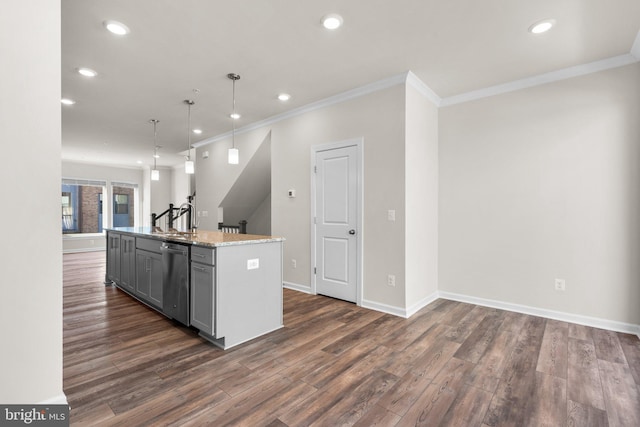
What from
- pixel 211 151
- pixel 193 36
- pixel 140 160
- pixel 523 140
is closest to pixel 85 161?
pixel 140 160

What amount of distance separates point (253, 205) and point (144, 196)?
18.1 ft

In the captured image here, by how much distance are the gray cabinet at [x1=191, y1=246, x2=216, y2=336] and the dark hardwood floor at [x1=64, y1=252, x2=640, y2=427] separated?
8.1 inches

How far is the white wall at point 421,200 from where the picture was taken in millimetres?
3609

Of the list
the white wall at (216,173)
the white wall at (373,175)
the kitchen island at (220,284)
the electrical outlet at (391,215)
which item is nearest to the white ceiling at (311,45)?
the white wall at (373,175)

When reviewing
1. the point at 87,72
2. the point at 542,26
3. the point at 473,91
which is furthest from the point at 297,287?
the point at 542,26

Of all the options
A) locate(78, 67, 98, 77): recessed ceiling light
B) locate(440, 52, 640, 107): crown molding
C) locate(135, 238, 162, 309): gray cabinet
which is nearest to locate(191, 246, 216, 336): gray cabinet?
locate(135, 238, 162, 309): gray cabinet

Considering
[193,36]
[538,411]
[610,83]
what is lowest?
[538,411]

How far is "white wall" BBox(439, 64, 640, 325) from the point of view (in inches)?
123

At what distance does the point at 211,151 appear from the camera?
6711 millimetres

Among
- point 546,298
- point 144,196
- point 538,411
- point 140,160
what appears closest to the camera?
point 538,411

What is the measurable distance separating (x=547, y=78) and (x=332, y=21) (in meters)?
2.63

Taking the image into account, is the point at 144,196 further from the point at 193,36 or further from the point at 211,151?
the point at 193,36

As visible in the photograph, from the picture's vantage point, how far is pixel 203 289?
2.82m

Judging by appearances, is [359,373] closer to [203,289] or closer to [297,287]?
[203,289]
